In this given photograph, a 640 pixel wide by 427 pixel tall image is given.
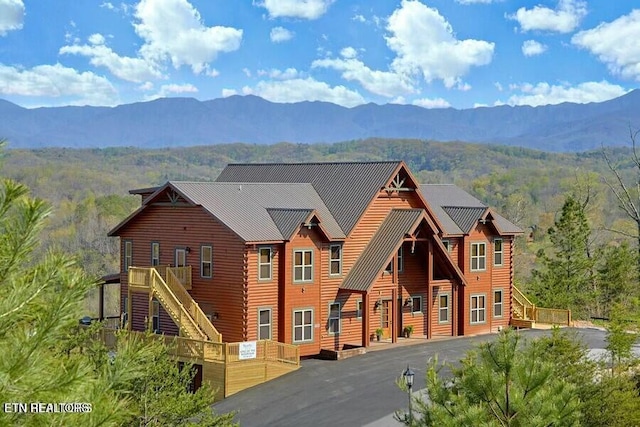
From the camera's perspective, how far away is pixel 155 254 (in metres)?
36.8

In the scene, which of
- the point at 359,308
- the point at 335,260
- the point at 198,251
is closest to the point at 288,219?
the point at 335,260

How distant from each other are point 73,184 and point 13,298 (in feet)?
543

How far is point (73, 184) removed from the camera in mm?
165875

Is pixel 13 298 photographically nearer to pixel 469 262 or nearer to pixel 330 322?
pixel 330 322

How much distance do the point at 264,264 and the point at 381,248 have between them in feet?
17.7

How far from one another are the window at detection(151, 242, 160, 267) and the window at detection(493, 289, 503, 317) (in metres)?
15.7

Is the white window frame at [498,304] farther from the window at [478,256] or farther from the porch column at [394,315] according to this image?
the porch column at [394,315]

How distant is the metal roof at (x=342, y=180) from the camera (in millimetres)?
37125

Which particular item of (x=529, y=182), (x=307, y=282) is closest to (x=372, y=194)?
(x=307, y=282)

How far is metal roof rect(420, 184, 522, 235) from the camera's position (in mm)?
40656

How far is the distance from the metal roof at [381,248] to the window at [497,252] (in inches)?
257

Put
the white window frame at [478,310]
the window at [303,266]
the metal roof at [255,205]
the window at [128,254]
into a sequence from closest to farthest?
the metal roof at [255,205]
the window at [303,266]
the window at [128,254]
the white window frame at [478,310]

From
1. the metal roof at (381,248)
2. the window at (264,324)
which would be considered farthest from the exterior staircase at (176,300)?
the metal roof at (381,248)

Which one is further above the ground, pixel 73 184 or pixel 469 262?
pixel 73 184
